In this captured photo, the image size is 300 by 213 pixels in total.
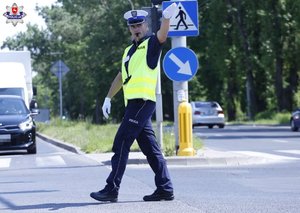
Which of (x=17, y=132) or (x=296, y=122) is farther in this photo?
(x=296, y=122)

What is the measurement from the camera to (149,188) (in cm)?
1105

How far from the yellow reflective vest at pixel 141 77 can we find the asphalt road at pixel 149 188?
4.24 feet

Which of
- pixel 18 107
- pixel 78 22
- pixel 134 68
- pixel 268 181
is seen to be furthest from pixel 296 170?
pixel 78 22

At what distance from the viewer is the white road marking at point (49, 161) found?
53.0ft

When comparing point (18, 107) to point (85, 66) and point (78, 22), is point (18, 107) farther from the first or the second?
point (78, 22)

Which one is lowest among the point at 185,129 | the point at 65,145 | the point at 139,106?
the point at 65,145

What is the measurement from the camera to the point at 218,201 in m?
9.54

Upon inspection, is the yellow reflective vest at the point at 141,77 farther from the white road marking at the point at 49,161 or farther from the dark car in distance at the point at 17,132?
the dark car in distance at the point at 17,132

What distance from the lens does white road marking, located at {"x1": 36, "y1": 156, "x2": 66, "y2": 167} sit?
636 inches

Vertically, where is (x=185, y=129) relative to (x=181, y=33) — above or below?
below

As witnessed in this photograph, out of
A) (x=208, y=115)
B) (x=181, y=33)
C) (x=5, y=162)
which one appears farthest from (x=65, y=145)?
(x=208, y=115)

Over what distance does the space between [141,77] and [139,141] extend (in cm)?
78

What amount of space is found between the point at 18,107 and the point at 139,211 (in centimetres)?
1330

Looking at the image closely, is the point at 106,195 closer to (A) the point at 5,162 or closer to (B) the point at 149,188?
(B) the point at 149,188
